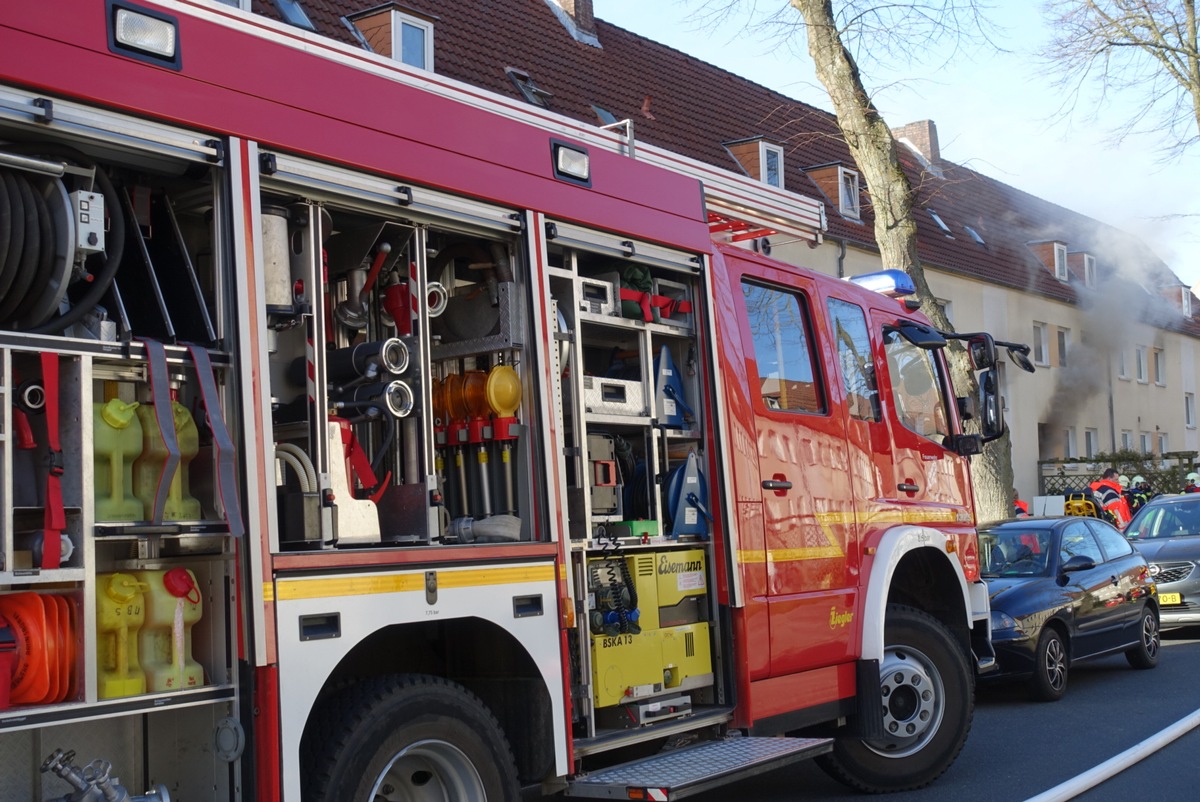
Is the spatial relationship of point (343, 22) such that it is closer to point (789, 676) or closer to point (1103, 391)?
point (789, 676)

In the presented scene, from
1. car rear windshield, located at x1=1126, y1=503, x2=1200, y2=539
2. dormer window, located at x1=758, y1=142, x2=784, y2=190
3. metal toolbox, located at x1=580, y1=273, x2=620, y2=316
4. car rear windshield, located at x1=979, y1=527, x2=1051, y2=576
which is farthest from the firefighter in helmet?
metal toolbox, located at x1=580, y1=273, x2=620, y2=316

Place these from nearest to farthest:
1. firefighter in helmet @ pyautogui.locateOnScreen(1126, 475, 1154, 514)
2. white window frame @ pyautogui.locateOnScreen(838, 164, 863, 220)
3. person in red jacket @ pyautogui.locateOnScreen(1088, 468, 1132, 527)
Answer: person in red jacket @ pyautogui.locateOnScreen(1088, 468, 1132, 527)
firefighter in helmet @ pyautogui.locateOnScreen(1126, 475, 1154, 514)
white window frame @ pyautogui.locateOnScreen(838, 164, 863, 220)

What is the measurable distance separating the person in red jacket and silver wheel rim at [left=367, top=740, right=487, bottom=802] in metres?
19.8

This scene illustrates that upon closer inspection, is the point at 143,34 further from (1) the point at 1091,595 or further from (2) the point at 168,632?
(1) the point at 1091,595

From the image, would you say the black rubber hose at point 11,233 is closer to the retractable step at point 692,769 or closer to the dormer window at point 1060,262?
the retractable step at point 692,769

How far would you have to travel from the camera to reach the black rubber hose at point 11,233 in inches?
149

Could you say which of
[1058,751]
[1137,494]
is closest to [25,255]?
[1058,751]

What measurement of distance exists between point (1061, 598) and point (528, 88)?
1366 cm

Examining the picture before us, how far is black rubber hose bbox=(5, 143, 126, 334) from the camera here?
3.91m

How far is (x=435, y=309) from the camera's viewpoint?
5.32m

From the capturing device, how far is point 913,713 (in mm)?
7430

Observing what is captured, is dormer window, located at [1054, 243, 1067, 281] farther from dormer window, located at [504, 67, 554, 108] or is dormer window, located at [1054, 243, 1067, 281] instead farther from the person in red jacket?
dormer window, located at [504, 67, 554, 108]

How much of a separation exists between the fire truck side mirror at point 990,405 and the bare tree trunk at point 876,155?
7.78 m

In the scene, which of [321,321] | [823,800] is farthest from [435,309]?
[823,800]
